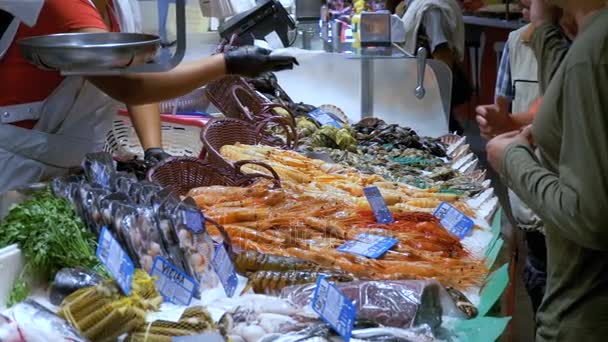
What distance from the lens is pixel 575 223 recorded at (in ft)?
6.22

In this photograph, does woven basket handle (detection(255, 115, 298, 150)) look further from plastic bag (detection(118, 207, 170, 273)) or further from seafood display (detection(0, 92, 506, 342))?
plastic bag (detection(118, 207, 170, 273))

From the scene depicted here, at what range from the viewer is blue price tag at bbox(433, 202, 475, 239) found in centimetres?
298

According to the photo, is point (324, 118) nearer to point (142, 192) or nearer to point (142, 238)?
point (142, 192)

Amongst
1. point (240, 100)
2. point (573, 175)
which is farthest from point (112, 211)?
point (240, 100)

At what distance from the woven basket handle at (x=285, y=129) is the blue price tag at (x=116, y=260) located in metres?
2.10

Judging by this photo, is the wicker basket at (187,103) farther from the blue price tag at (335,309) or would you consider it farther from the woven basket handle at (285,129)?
the blue price tag at (335,309)

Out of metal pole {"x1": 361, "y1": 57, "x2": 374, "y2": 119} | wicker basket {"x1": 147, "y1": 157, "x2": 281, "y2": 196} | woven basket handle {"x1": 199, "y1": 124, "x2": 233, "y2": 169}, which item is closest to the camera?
wicker basket {"x1": 147, "y1": 157, "x2": 281, "y2": 196}

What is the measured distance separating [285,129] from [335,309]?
7.84 feet

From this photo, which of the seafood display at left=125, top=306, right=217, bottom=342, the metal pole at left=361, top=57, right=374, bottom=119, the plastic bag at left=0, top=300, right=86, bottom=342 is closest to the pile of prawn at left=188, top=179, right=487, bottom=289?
the seafood display at left=125, top=306, right=217, bottom=342

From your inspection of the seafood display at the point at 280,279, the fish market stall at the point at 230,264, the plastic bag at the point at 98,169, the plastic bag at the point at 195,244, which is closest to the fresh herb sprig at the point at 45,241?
the fish market stall at the point at 230,264

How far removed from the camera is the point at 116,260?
6.39 feet

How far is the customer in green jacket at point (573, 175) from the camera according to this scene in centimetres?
185

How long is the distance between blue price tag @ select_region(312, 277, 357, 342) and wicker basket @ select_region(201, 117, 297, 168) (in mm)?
1676

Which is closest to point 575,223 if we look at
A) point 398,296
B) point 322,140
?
point 398,296
